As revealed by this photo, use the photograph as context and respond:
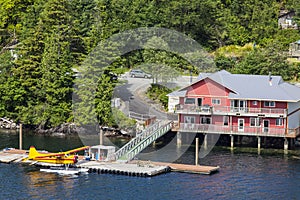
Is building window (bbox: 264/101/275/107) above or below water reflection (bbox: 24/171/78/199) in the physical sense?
above

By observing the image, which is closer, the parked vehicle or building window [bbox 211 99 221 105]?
building window [bbox 211 99 221 105]

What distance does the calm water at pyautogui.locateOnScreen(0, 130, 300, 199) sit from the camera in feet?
232

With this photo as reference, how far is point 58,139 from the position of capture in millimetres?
95188

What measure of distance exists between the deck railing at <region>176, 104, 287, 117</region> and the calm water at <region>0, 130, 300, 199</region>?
6219 millimetres

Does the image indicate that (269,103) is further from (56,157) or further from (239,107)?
(56,157)

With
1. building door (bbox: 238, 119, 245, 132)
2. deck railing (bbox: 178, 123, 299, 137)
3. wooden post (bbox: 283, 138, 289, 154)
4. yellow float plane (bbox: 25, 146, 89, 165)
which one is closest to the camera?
yellow float plane (bbox: 25, 146, 89, 165)

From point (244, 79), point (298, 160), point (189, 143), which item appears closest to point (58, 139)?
point (189, 143)

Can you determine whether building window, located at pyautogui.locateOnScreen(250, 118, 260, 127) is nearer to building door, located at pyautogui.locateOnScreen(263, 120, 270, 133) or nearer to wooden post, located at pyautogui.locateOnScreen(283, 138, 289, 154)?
building door, located at pyautogui.locateOnScreen(263, 120, 270, 133)

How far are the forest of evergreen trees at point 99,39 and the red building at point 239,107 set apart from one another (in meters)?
11.5

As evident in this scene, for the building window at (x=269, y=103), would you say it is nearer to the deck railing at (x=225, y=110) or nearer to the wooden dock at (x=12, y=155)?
the deck railing at (x=225, y=110)

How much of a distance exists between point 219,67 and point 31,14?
31001 millimetres

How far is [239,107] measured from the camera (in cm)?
8912

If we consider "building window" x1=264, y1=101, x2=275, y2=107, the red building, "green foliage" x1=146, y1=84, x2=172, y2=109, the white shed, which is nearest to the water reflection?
the white shed

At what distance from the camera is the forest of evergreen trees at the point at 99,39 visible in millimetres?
101062
